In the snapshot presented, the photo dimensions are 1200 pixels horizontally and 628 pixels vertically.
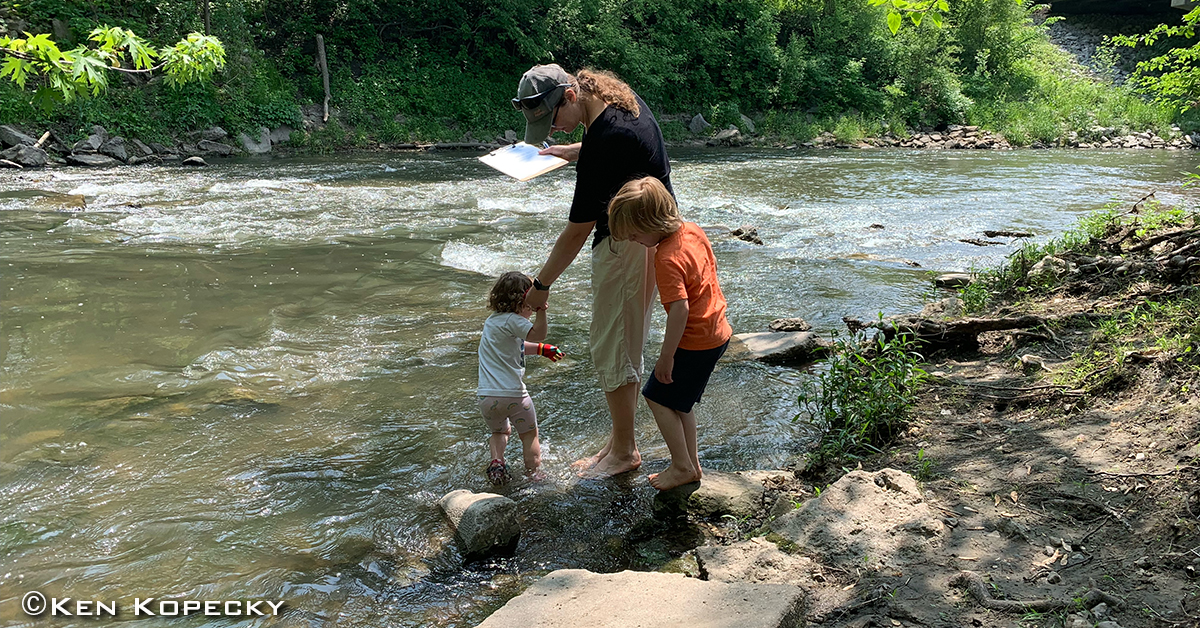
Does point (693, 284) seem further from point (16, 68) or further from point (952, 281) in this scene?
point (952, 281)

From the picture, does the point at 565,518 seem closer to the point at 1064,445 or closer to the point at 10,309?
the point at 1064,445

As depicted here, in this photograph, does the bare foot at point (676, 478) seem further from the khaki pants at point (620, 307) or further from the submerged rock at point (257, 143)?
the submerged rock at point (257, 143)

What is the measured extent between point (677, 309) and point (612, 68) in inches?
905

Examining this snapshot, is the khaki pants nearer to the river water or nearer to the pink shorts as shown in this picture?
the pink shorts

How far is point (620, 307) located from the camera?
3.54m

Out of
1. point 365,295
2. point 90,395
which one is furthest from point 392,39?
point 90,395

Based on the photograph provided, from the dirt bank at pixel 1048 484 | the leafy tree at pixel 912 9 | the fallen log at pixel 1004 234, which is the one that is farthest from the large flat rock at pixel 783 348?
the fallen log at pixel 1004 234

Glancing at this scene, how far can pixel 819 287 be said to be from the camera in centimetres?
757

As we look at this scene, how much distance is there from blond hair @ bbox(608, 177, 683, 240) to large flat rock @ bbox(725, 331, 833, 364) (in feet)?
8.31

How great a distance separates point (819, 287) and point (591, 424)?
380 centimetres

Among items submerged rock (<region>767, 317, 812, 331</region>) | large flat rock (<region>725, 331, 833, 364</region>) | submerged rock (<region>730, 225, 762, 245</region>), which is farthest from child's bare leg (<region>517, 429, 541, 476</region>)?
submerged rock (<region>730, 225, 762, 245</region>)

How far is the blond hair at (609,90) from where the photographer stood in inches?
134

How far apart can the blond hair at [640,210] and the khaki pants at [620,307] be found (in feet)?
0.61

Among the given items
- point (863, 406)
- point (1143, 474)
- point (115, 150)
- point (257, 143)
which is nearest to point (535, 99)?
point (863, 406)
